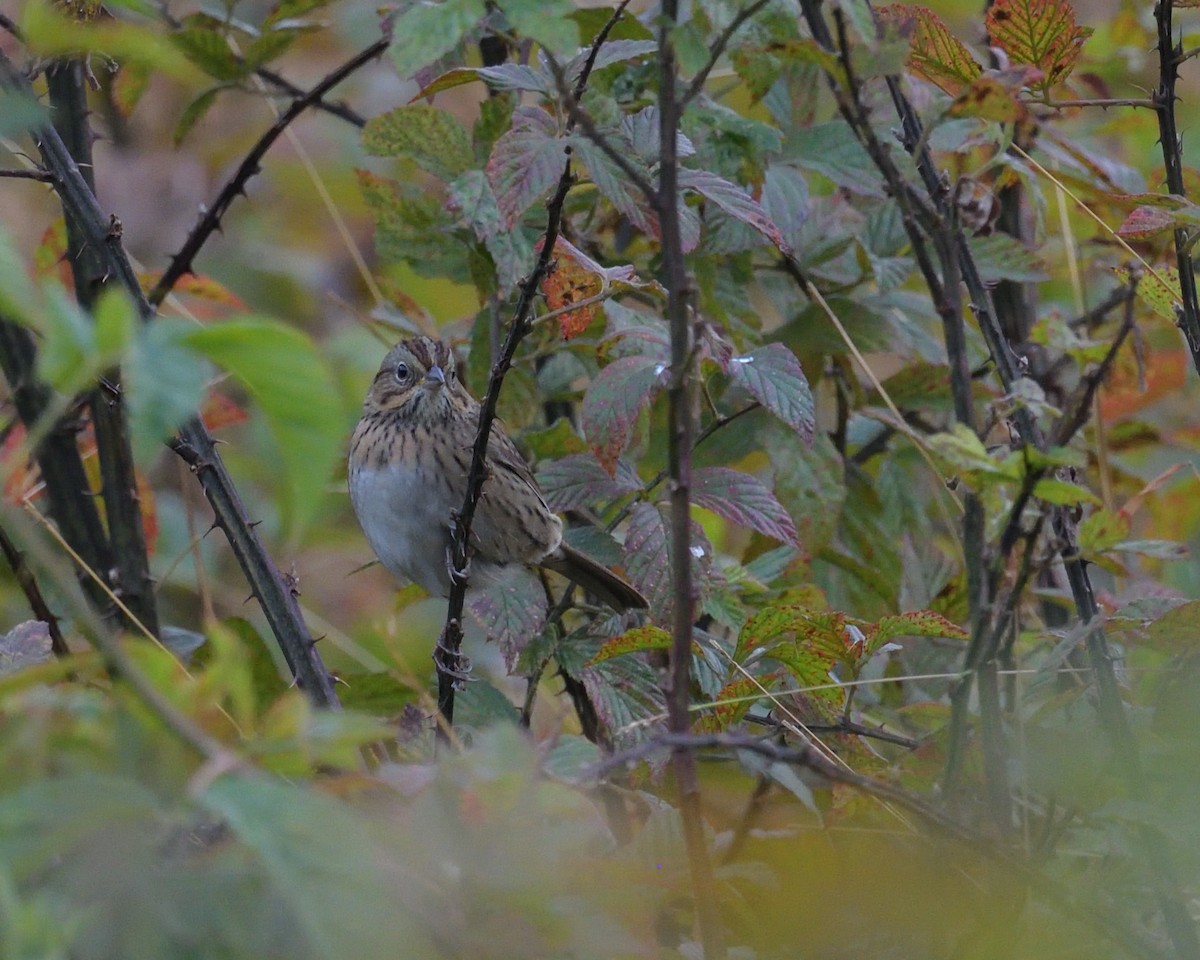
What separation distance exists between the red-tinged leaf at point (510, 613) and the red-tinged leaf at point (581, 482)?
0.18m

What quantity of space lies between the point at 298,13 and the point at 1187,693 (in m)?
2.17

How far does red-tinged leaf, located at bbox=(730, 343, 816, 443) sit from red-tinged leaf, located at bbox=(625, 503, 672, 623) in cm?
29

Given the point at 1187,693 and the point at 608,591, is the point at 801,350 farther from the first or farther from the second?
the point at 1187,693

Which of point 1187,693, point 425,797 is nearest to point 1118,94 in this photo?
point 1187,693

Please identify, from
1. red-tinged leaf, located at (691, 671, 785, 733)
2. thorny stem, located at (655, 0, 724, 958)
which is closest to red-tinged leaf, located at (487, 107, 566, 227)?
thorny stem, located at (655, 0, 724, 958)

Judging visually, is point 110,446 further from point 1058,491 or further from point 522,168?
point 1058,491

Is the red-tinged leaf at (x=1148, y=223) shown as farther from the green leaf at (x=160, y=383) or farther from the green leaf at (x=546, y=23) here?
the green leaf at (x=160, y=383)

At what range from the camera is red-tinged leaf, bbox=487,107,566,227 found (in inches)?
82.6

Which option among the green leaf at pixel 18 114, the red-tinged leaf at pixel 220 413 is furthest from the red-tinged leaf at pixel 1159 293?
the red-tinged leaf at pixel 220 413

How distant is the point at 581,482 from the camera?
2596mm

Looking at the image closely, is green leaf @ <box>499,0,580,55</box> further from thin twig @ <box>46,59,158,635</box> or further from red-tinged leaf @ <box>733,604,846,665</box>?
thin twig @ <box>46,59,158,635</box>

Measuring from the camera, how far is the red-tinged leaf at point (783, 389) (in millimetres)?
2230

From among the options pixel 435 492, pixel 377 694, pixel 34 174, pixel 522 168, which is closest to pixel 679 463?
pixel 522 168

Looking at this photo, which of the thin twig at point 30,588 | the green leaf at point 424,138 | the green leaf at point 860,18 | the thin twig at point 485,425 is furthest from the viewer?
the green leaf at point 424,138
